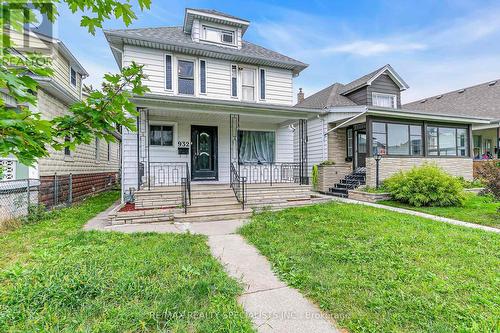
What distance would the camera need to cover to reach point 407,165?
11.9 meters

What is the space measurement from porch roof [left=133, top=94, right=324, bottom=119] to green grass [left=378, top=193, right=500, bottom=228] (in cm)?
495

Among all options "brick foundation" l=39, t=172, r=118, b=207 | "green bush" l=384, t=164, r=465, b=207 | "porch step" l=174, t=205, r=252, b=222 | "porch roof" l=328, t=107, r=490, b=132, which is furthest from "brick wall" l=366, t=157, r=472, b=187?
"brick foundation" l=39, t=172, r=118, b=207

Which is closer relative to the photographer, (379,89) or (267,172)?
(267,172)

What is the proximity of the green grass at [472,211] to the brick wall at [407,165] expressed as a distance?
81.4 inches

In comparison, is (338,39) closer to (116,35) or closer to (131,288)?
(116,35)

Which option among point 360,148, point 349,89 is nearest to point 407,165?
point 360,148

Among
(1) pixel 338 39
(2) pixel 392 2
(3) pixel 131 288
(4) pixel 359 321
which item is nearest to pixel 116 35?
(3) pixel 131 288

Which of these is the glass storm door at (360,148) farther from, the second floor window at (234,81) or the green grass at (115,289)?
the green grass at (115,289)

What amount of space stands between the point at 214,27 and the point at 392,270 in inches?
465

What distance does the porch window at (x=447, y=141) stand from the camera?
505 inches

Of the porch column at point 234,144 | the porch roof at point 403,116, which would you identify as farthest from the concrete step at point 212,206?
the porch roof at point 403,116

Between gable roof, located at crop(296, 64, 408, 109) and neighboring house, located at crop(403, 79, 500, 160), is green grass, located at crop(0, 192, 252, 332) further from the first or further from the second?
neighboring house, located at crop(403, 79, 500, 160)

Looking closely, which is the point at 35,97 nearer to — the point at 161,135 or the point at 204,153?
the point at 161,135

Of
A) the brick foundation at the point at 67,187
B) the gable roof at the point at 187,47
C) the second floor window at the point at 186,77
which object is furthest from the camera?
the second floor window at the point at 186,77
